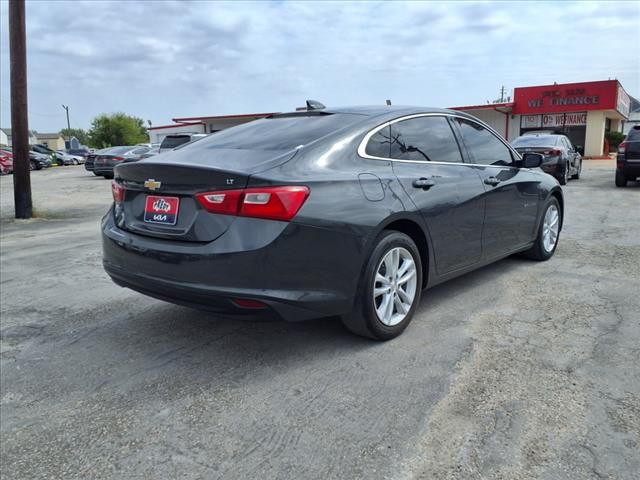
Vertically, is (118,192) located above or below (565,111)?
below

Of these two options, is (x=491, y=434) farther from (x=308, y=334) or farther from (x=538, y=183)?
(x=538, y=183)

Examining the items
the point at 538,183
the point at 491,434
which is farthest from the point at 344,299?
the point at 538,183

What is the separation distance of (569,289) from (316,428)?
3.15 meters

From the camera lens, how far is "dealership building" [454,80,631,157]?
32.2 m

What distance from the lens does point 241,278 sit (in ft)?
9.80

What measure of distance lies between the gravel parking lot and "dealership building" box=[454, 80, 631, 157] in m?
31.7

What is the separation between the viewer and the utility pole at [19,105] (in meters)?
9.76

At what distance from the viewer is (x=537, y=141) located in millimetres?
14367

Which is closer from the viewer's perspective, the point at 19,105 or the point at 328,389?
the point at 328,389

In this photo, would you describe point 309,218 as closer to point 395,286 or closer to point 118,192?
point 395,286

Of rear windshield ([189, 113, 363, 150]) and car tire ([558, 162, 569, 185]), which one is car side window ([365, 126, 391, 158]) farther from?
car tire ([558, 162, 569, 185])

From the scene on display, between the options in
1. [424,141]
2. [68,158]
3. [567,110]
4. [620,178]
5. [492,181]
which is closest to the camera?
[424,141]

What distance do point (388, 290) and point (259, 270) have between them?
41.1 inches

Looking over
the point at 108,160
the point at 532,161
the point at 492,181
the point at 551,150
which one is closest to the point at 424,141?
the point at 492,181
